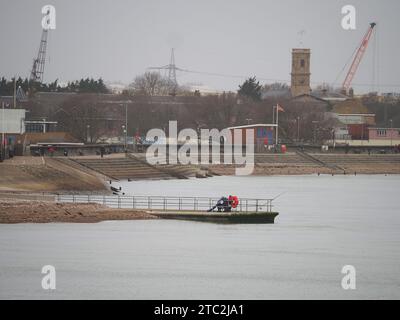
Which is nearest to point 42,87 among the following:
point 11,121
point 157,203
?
point 11,121

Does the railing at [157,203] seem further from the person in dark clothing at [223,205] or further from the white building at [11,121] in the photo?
the white building at [11,121]

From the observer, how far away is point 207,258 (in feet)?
153

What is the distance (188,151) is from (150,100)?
48290 millimetres

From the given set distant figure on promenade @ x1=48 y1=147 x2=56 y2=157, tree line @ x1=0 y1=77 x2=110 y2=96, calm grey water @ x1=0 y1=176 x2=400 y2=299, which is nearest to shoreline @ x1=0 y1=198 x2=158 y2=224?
calm grey water @ x1=0 y1=176 x2=400 y2=299

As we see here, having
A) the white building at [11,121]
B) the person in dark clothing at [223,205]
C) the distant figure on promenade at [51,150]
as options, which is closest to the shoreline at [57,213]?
the person in dark clothing at [223,205]

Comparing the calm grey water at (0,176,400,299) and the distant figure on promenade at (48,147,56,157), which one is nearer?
the calm grey water at (0,176,400,299)

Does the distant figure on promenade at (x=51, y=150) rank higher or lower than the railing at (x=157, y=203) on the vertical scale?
higher

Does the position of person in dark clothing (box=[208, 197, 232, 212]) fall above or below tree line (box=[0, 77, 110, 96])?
below

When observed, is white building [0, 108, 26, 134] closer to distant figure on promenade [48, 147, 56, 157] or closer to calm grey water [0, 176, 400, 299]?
distant figure on promenade [48, 147, 56, 157]

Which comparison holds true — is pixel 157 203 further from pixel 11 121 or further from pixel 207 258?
pixel 11 121

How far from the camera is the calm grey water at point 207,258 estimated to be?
4031cm

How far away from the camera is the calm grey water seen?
40.3m
